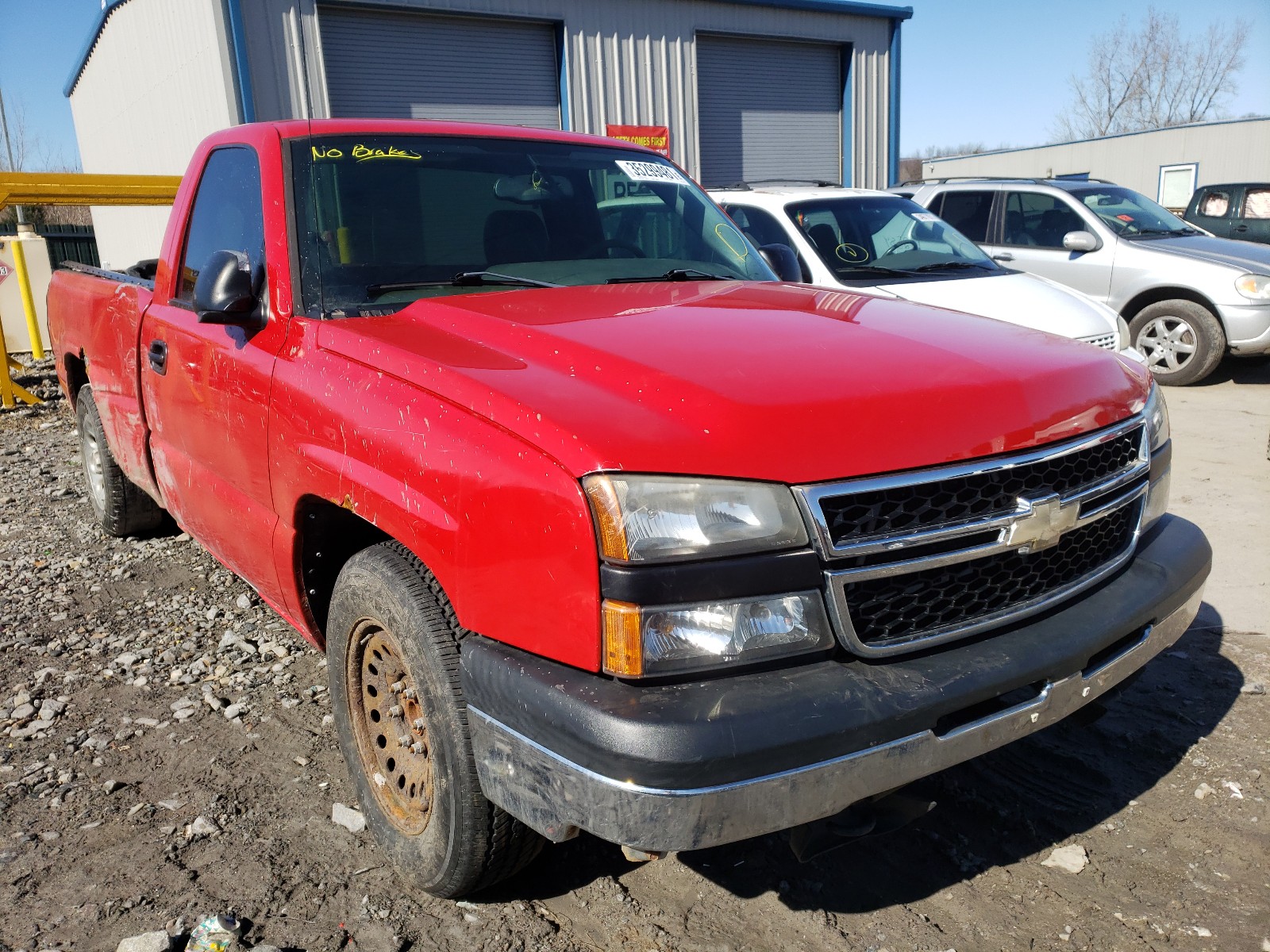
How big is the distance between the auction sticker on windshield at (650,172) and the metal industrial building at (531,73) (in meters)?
9.02

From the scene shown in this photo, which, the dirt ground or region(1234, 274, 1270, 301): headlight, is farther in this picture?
region(1234, 274, 1270, 301): headlight

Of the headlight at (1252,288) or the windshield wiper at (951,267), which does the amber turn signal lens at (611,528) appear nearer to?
the windshield wiper at (951,267)

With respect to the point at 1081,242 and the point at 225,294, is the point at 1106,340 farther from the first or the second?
the point at 225,294

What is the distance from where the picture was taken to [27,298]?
1140cm

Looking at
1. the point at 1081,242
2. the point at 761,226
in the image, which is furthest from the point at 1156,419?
the point at 1081,242

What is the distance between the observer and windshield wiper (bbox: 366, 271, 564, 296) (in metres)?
2.82

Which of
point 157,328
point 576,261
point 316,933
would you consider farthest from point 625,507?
point 157,328

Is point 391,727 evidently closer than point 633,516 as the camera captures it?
No

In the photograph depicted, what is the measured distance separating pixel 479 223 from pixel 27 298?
10569 millimetres

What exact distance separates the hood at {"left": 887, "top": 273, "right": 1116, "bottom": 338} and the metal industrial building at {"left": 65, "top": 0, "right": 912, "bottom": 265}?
7864mm

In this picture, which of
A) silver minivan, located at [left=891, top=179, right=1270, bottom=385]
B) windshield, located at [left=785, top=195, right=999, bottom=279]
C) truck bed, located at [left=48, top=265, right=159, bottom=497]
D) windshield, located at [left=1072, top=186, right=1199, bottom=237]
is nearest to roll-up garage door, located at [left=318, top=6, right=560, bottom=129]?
silver minivan, located at [left=891, top=179, right=1270, bottom=385]

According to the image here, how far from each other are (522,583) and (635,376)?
49 centimetres

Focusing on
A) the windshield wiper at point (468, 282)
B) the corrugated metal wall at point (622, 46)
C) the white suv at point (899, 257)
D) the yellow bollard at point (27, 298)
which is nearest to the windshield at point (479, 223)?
the windshield wiper at point (468, 282)

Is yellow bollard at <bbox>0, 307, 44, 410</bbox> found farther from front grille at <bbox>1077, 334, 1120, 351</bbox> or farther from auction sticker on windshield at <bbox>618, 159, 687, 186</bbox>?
front grille at <bbox>1077, 334, 1120, 351</bbox>
